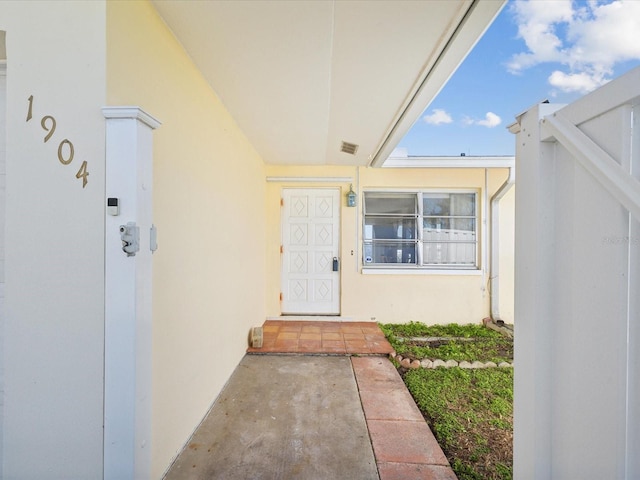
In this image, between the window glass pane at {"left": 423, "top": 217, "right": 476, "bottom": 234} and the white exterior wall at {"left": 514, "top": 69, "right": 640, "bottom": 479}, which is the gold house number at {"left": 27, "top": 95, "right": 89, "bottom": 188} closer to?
the white exterior wall at {"left": 514, "top": 69, "right": 640, "bottom": 479}

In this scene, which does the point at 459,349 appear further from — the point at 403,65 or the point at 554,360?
the point at 403,65

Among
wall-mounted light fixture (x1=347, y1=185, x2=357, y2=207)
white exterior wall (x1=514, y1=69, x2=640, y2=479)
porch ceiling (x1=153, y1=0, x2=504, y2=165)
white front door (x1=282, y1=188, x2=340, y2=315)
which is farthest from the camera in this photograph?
white front door (x1=282, y1=188, x2=340, y2=315)

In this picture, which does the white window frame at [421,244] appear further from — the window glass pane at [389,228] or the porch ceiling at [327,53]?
the porch ceiling at [327,53]

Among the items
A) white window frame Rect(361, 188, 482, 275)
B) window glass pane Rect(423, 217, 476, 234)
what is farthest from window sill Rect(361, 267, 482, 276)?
window glass pane Rect(423, 217, 476, 234)

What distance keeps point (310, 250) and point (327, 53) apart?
10.2 ft

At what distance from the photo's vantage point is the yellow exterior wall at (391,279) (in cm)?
451

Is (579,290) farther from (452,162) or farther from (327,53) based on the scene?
(452,162)

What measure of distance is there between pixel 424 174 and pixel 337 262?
6.36 ft

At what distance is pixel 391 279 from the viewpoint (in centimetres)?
456

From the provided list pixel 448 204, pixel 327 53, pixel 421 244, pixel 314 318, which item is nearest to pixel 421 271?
pixel 421 244

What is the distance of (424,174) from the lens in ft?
14.9

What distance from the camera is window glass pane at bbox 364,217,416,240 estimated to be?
464 centimetres

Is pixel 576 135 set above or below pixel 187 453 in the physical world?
above

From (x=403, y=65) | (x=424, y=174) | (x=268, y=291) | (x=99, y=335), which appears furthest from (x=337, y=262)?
(x=99, y=335)
